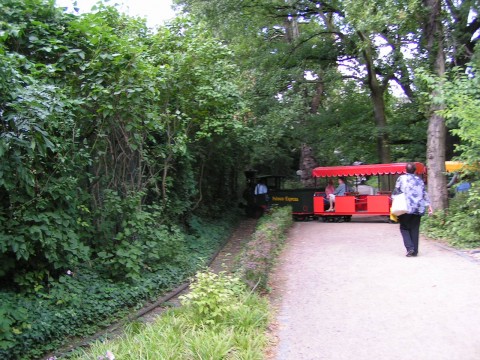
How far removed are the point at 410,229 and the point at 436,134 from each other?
201 inches

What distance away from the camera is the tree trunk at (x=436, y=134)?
1245cm

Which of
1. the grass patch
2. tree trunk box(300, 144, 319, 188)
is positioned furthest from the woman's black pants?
tree trunk box(300, 144, 319, 188)

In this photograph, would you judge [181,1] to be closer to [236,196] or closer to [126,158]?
[236,196]

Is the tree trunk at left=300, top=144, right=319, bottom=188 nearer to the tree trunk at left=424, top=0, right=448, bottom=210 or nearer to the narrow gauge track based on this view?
the tree trunk at left=424, top=0, right=448, bottom=210

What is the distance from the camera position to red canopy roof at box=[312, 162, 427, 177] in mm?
16236

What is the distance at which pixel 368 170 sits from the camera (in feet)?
55.1

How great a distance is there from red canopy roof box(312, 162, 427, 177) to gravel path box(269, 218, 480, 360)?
22.1 ft

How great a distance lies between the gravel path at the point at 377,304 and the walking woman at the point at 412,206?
1.16 ft

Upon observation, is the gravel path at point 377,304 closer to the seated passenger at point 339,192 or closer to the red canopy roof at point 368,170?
the red canopy roof at point 368,170

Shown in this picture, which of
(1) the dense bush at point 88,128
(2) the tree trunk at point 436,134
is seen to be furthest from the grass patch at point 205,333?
(2) the tree trunk at point 436,134

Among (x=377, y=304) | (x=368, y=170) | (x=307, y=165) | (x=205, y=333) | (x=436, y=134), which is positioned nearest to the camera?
(x=205, y=333)

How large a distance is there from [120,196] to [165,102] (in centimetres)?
263

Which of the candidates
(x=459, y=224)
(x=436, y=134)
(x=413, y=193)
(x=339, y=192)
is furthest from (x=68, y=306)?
(x=339, y=192)

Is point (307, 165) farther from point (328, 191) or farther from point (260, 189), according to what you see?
point (328, 191)
